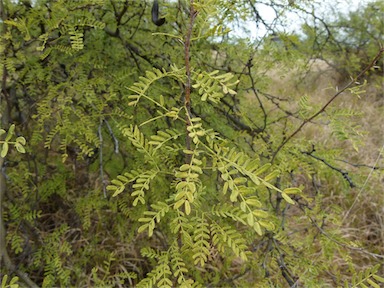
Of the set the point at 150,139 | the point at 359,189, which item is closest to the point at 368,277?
the point at 150,139

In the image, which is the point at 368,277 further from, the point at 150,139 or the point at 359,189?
the point at 359,189

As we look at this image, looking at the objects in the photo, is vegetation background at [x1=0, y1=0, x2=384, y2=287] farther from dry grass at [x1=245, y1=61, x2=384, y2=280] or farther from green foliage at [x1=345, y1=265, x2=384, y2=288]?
dry grass at [x1=245, y1=61, x2=384, y2=280]

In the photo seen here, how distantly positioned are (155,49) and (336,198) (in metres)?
1.64

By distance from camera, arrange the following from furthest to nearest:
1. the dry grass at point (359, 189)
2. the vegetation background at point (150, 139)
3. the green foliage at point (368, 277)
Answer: the dry grass at point (359, 189) < the vegetation background at point (150, 139) < the green foliage at point (368, 277)

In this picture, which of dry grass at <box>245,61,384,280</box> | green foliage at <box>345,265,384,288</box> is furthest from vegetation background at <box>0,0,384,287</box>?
dry grass at <box>245,61,384,280</box>

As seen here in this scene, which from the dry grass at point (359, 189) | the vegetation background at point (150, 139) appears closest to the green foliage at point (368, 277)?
the vegetation background at point (150, 139)

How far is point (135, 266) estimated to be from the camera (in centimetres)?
163

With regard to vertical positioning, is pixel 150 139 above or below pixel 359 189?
above

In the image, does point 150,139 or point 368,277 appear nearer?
point 368,277

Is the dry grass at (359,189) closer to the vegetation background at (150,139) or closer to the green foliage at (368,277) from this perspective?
the vegetation background at (150,139)

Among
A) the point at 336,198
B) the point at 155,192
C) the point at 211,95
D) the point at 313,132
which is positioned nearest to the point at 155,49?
the point at 155,192

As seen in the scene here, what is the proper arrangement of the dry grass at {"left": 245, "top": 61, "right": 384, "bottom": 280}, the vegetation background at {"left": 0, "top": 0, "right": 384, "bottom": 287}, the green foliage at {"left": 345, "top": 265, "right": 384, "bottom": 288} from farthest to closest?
the dry grass at {"left": 245, "top": 61, "right": 384, "bottom": 280}
the vegetation background at {"left": 0, "top": 0, "right": 384, "bottom": 287}
the green foliage at {"left": 345, "top": 265, "right": 384, "bottom": 288}

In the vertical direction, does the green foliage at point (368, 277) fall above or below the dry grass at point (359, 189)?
above

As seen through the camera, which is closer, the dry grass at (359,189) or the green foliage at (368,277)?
the green foliage at (368,277)
